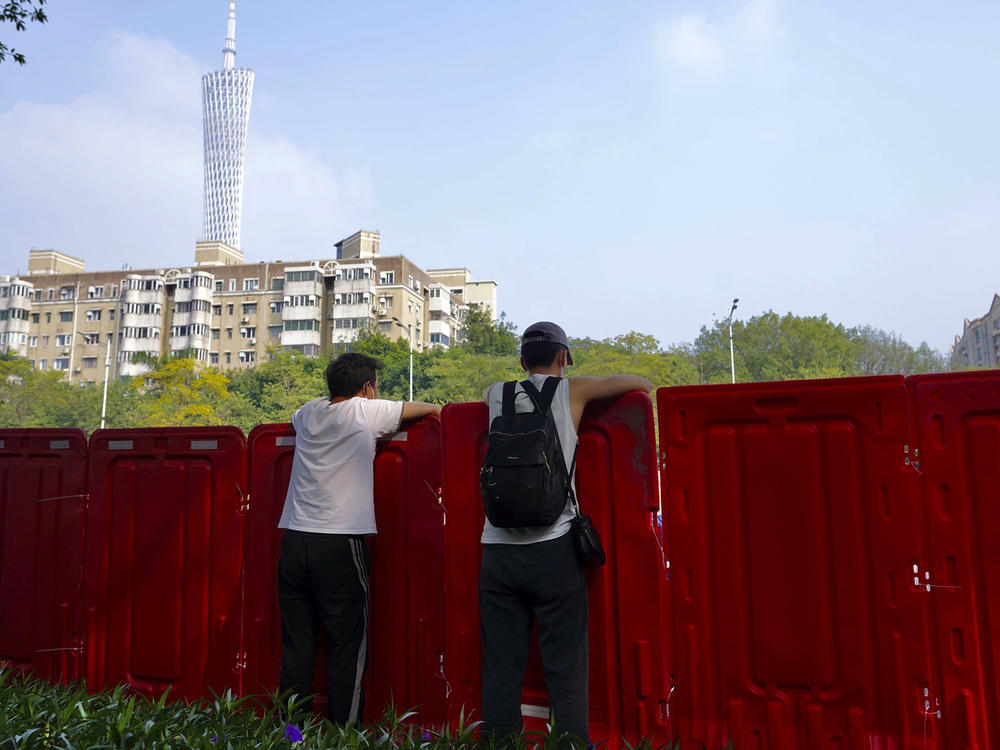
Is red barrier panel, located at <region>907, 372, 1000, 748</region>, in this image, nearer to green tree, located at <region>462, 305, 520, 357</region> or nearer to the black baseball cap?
the black baseball cap

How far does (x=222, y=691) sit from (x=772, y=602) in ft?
9.75

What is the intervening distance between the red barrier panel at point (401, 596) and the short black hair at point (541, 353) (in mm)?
845

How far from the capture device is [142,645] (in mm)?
4531

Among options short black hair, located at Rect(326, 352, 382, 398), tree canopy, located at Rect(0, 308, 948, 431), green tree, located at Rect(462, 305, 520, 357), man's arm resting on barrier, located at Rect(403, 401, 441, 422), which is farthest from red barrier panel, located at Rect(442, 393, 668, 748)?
green tree, located at Rect(462, 305, 520, 357)

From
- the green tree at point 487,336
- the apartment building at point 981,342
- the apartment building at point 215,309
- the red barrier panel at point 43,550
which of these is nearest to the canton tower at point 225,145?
the apartment building at point 215,309

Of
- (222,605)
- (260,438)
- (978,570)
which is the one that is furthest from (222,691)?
(978,570)

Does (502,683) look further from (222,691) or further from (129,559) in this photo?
(129,559)

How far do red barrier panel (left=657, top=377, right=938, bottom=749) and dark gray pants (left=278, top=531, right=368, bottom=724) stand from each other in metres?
1.49

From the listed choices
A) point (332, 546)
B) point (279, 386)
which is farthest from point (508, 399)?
point (279, 386)

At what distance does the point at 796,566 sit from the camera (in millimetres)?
3320

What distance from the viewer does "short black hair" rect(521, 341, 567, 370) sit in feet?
11.2

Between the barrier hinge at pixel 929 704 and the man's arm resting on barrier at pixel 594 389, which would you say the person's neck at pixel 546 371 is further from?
the barrier hinge at pixel 929 704

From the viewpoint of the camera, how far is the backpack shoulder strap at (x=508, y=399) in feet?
10.9

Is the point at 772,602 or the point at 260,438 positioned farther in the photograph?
the point at 260,438
